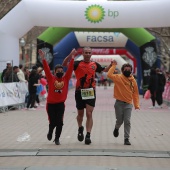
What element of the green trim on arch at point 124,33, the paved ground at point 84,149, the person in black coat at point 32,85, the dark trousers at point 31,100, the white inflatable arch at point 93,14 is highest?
the white inflatable arch at point 93,14

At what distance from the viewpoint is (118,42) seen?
2939 centimetres

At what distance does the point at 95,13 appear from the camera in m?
20.5

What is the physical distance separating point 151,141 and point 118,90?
1.33 m

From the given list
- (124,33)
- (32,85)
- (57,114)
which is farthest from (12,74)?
(57,114)

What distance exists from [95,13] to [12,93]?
4.84 meters

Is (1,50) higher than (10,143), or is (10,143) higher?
(1,50)

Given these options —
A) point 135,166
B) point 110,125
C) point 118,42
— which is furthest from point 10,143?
point 118,42

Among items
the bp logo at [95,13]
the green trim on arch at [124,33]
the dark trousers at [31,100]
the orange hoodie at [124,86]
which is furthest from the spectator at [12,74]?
the orange hoodie at [124,86]

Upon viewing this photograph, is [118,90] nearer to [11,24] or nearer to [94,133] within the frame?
[94,133]

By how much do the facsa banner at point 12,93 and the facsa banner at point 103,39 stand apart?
9674 mm

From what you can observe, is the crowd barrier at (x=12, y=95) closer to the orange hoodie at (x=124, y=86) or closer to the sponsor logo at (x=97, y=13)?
the sponsor logo at (x=97, y=13)

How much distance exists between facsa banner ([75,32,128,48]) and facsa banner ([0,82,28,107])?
9674 millimetres

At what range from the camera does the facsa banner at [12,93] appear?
17.6m

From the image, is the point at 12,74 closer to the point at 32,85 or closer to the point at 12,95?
the point at 12,95
